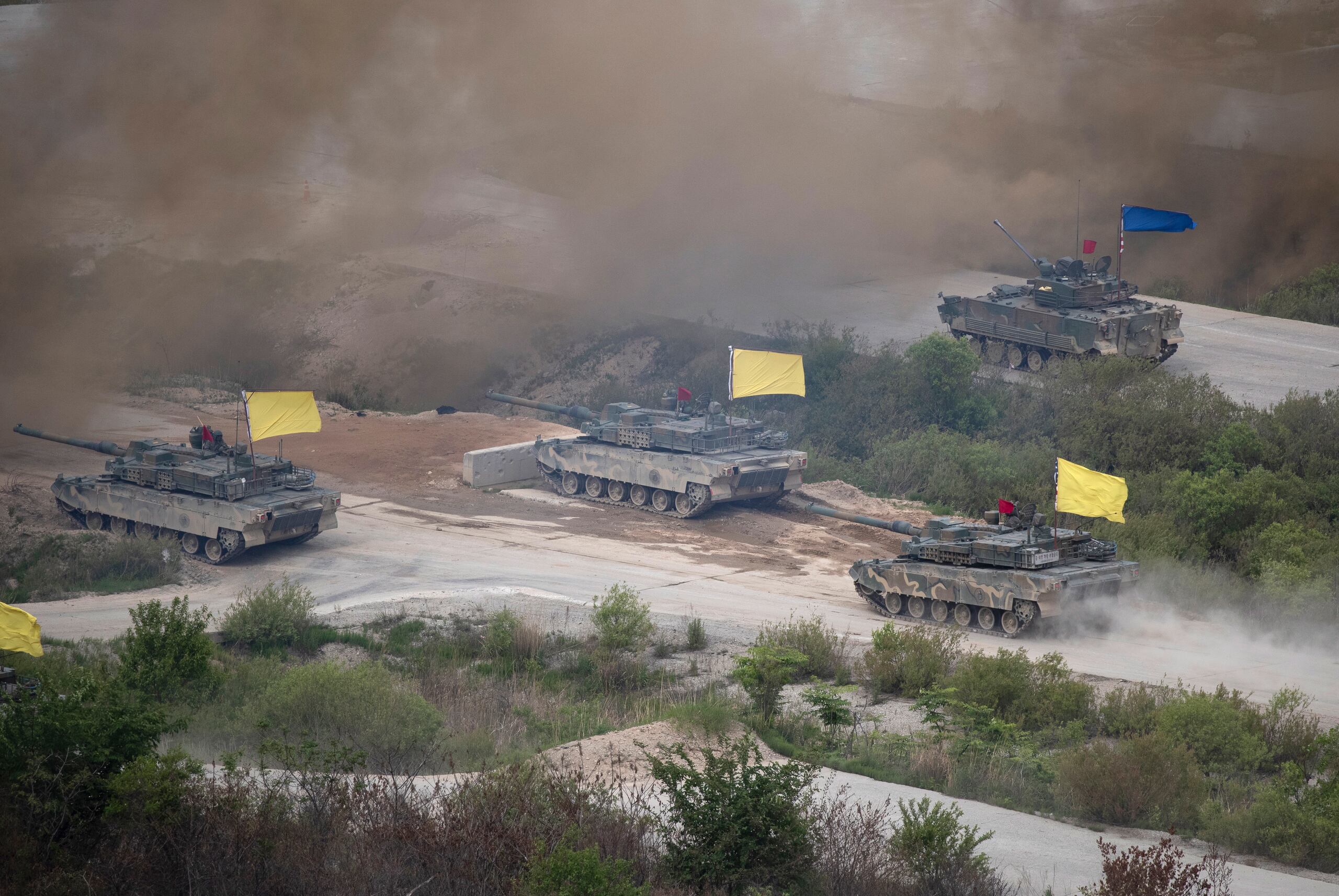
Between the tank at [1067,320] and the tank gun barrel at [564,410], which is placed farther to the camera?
the tank at [1067,320]

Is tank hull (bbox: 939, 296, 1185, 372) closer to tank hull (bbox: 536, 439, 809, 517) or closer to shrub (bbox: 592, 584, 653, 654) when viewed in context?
tank hull (bbox: 536, 439, 809, 517)

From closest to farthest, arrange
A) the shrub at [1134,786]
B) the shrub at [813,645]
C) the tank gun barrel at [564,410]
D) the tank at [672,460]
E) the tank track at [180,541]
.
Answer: the shrub at [1134,786], the shrub at [813,645], the tank track at [180,541], the tank at [672,460], the tank gun barrel at [564,410]

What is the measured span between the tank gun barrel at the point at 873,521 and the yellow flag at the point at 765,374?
2655 mm

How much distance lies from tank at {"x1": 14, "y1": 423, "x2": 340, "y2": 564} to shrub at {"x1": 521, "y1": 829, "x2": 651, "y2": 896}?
56.1ft

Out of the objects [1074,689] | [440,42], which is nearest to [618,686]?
[1074,689]

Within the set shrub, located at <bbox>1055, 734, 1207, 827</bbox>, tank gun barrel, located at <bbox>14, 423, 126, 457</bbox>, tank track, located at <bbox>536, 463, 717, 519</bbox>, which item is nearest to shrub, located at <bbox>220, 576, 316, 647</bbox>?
tank gun barrel, located at <bbox>14, 423, 126, 457</bbox>

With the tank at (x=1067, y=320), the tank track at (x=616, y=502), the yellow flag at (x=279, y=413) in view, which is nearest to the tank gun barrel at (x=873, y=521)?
the tank track at (x=616, y=502)

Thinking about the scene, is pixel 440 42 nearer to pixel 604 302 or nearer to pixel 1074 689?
pixel 604 302

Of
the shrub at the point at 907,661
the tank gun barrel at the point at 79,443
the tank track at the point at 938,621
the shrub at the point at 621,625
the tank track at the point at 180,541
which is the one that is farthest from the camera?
the tank gun barrel at the point at 79,443

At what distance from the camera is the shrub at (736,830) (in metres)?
10.9

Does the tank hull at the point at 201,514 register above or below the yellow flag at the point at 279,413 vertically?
below

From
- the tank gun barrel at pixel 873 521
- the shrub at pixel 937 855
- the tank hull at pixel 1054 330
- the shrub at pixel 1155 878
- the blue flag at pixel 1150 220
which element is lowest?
the shrub at pixel 937 855

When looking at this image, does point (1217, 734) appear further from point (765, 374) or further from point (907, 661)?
point (765, 374)

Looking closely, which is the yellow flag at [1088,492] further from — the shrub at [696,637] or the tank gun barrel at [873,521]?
the shrub at [696,637]
